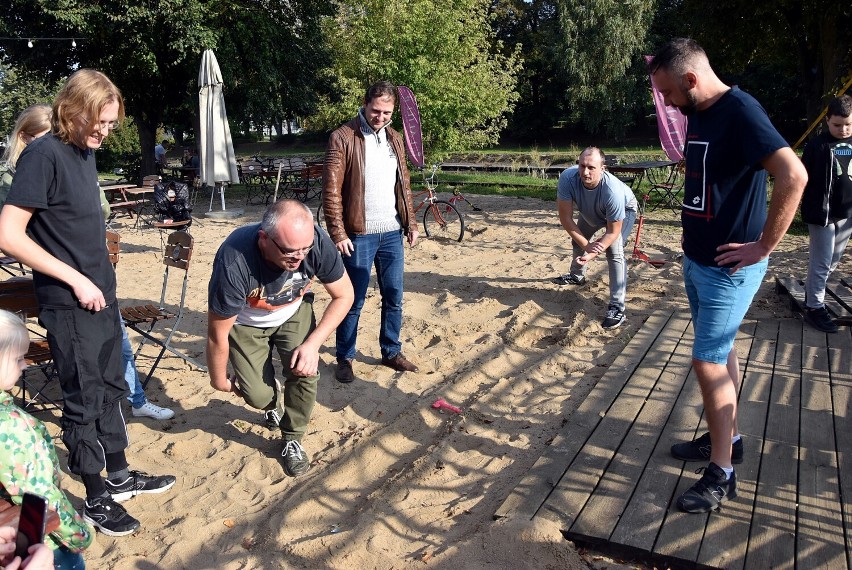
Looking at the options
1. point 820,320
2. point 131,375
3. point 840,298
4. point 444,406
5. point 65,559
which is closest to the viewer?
point 65,559

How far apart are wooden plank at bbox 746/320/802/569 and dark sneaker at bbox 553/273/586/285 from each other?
2.56 meters

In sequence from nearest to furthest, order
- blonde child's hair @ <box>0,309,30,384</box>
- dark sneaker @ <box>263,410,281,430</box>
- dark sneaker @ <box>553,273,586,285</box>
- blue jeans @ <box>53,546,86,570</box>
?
blonde child's hair @ <box>0,309,30,384</box>
blue jeans @ <box>53,546,86,570</box>
dark sneaker @ <box>263,410,281,430</box>
dark sneaker @ <box>553,273,586,285</box>

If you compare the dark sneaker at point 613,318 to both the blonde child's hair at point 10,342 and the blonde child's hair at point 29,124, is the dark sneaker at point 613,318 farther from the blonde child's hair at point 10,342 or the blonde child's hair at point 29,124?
the blonde child's hair at point 10,342

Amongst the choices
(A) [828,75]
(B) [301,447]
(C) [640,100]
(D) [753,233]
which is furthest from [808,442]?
(C) [640,100]

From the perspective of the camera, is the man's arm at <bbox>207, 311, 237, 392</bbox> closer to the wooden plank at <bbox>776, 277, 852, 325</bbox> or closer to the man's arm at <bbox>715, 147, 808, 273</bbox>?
the man's arm at <bbox>715, 147, 808, 273</bbox>

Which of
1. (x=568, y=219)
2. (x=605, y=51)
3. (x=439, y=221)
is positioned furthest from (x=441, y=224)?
(x=605, y=51)

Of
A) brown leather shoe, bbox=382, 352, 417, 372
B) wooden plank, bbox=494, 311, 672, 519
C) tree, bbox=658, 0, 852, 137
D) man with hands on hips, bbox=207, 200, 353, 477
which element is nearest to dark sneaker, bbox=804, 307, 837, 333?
wooden plank, bbox=494, 311, 672, 519

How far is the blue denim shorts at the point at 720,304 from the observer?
2768mm

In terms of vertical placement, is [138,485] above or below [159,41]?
below

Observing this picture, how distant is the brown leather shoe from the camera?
16.1 ft

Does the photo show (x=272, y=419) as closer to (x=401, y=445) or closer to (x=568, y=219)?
(x=401, y=445)

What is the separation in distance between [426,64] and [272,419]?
1177 cm

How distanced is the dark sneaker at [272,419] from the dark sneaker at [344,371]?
71 cm

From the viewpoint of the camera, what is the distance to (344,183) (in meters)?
4.50
